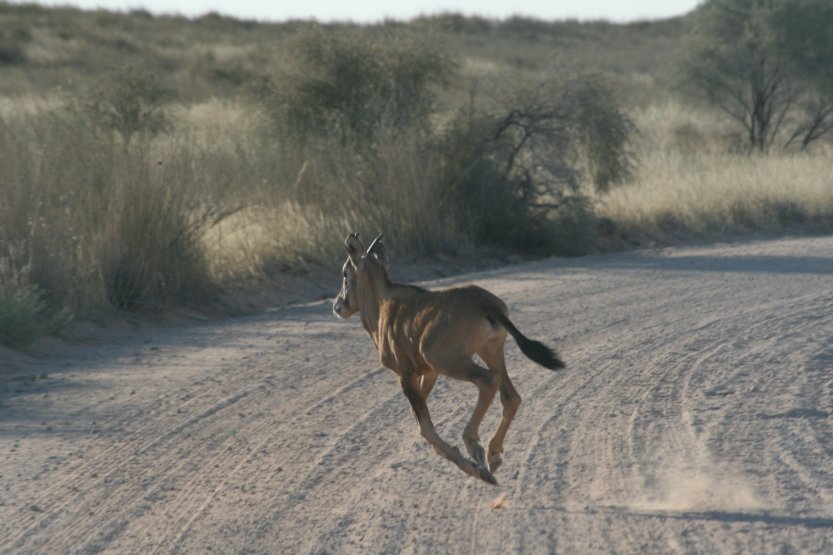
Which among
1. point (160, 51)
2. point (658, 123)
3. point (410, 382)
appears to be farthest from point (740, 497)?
point (160, 51)

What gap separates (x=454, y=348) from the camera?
19.1 feet

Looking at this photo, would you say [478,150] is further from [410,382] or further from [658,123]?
[658,123]

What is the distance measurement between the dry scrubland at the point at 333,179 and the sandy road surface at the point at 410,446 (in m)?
1.67

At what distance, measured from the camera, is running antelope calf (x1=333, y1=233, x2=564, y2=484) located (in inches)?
225

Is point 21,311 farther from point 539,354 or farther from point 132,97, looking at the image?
point 132,97

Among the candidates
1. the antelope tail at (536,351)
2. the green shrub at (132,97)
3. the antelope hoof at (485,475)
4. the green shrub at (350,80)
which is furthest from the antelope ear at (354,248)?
the green shrub at (132,97)

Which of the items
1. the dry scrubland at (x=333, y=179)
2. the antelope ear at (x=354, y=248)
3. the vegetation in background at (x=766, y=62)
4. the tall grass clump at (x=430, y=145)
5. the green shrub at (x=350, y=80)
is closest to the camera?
the antelope ear at (x=354, y=248)

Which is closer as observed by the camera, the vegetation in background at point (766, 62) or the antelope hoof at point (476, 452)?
the antelope hoof at point (476, 452)

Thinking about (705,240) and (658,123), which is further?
(658,123)

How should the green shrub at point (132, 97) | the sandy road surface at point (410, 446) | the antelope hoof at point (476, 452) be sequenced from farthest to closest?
1. the green shrub at point (132, 97)
2. the antelope hoof at point (476, 452)
3. the sandy road surface at point (410, 446)

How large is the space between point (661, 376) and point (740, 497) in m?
3.05

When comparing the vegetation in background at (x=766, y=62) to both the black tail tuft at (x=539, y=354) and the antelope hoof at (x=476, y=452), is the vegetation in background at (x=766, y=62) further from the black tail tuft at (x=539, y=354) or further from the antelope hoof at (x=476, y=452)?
the antelope hoof at (x=476, y=452)

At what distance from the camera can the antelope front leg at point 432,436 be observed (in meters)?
5.57

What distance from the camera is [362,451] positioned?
6.79 m
